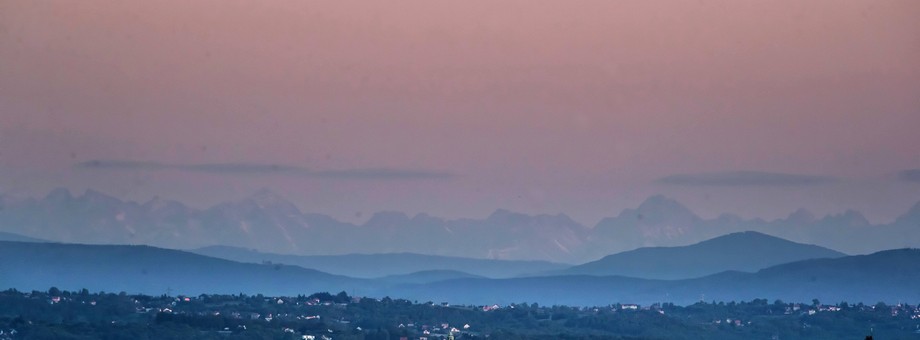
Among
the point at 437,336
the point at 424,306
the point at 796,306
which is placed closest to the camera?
the point at 437,336

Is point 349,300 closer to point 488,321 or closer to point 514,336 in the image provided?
point 488,321

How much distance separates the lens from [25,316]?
118250 mm

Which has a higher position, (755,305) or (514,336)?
(755,305)

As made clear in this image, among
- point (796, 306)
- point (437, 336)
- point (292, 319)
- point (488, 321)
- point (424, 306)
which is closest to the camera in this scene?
point (437, 336)

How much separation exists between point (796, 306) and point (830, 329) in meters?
25.9

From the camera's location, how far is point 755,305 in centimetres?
16888

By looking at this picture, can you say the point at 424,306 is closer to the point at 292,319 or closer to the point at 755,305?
the point at 292,319

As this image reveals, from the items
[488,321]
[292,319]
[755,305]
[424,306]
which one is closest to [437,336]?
[292,319]

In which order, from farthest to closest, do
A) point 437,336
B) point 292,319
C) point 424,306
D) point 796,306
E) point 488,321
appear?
1. point 796,306
2. point 424,306
3. point 488,321
4. point 292,319
5. point 437,336

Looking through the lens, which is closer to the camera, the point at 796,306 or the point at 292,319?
the point at 292,319

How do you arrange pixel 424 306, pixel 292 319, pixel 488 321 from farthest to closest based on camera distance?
pixel 424 306
pixel 488 321
pixel 292 319

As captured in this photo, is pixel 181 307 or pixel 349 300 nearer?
pixel 181 307

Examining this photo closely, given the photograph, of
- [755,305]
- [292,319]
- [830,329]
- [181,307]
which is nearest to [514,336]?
[292,319]

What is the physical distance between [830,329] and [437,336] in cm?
3836
